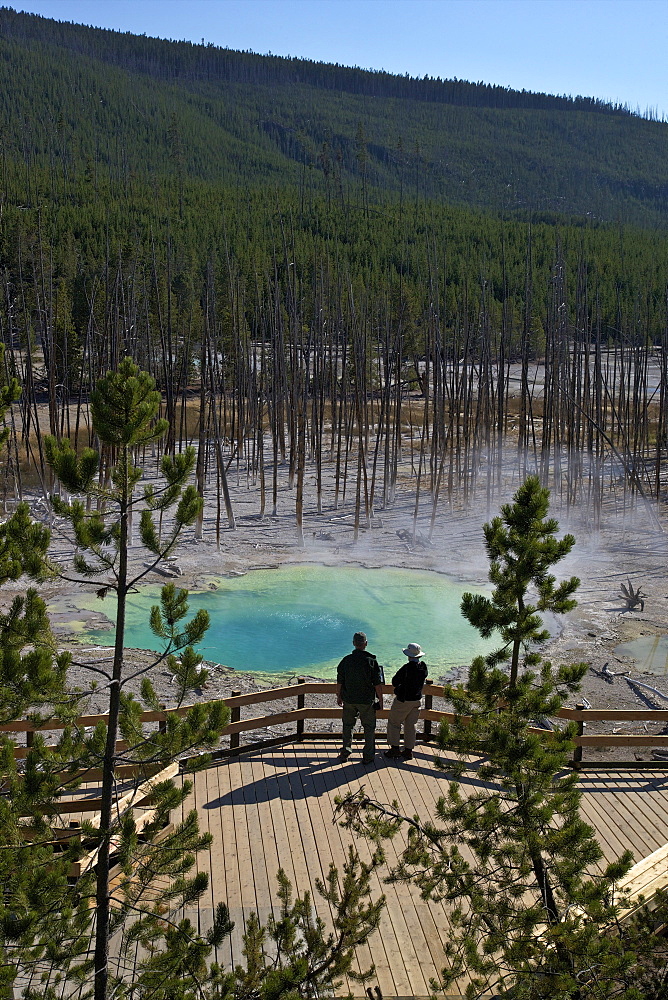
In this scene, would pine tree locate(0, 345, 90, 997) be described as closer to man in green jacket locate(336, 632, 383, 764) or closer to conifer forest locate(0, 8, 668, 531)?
man in green jacket locate(336, 632, 383, 764)

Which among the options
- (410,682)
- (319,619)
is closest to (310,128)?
(319,619)

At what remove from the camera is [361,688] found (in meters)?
8.14

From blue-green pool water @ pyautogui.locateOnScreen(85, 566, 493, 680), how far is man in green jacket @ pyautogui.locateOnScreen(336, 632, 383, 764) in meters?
5.42

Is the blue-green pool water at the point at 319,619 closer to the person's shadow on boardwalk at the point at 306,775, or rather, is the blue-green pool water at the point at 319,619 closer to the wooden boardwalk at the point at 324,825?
the person's shadow on boardwalk at the point at 306,775

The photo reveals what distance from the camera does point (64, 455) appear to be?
4926 millimetres

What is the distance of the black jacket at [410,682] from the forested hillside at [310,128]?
63638mm

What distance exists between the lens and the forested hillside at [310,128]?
87.0 meters

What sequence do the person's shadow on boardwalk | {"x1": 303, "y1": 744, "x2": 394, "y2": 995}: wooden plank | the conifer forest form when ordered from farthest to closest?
1. the conifer forest
2. the person's shadow on boardwalk
3. {"x1": 303, "y1": 744, "x2": 394, "y2": 995}: wooden plank

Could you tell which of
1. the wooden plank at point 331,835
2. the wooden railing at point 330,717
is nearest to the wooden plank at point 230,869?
the wooden railing at point 330,717

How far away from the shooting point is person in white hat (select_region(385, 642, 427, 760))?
321 inches

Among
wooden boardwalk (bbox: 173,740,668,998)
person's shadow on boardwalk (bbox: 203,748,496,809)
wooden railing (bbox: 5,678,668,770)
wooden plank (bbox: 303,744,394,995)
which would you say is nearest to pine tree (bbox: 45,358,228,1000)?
wooden boardwalk (bbox: 173,740,668,998)

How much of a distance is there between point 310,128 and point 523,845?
122 meters

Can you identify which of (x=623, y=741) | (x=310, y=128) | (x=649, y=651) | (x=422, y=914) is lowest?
(x=649, y=651)

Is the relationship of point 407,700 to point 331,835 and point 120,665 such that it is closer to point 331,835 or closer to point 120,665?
point 331,835
